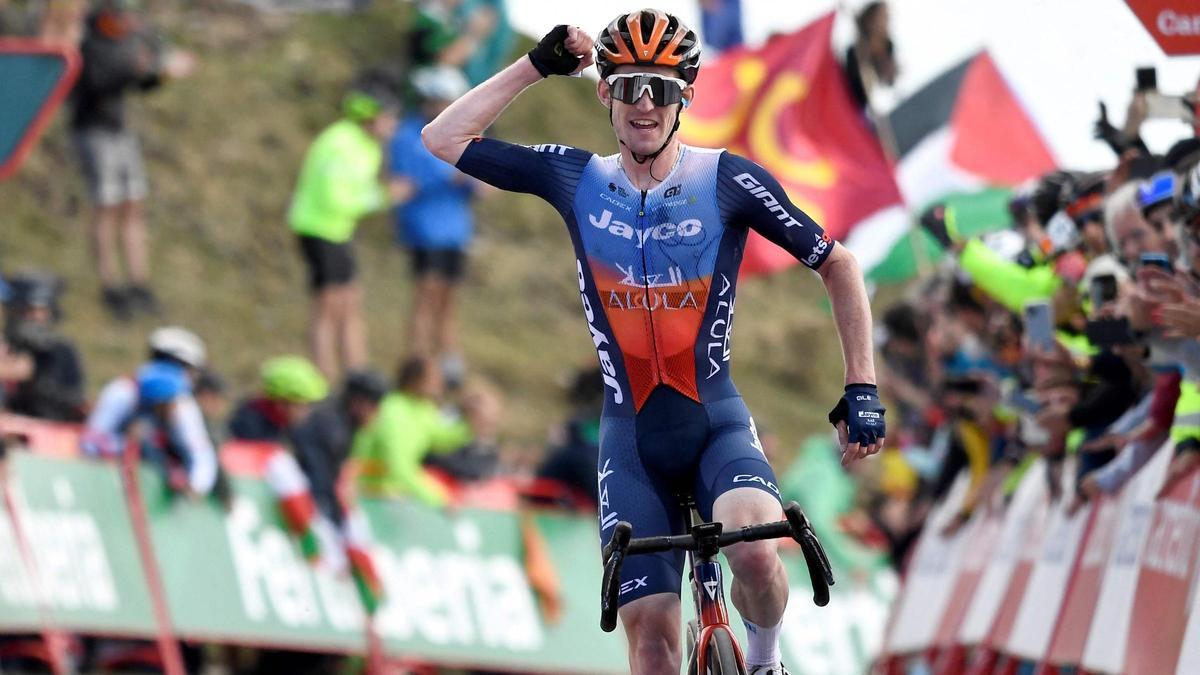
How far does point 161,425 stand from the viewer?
15.1m

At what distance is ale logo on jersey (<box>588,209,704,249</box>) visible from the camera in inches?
320

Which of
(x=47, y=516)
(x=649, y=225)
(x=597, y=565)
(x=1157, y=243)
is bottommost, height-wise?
(x=597, y=565)

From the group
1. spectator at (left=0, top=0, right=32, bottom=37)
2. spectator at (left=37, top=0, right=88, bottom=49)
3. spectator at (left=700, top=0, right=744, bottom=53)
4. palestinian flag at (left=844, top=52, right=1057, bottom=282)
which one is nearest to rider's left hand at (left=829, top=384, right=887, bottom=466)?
palestinian flag at (left=844, top=52, right=1057, bottom=282)

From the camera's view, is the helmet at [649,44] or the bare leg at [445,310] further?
the bare leg at [445,310]

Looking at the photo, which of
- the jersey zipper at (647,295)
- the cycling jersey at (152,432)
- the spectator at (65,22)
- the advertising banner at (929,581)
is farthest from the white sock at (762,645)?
the spectator at (65,22)

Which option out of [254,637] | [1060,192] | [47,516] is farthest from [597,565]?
Result: [1060,192]

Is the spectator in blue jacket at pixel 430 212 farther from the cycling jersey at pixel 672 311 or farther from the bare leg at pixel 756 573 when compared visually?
the bare leg at pixel 756 573

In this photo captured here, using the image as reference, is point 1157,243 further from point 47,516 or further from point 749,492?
point 47,516

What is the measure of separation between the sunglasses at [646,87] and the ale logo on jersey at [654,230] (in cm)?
43

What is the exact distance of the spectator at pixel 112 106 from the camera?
61.6 feet

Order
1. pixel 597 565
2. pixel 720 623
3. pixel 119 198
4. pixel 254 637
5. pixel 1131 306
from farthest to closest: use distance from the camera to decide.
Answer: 1. pixel 119 198
2. pixel 597 565
3. pixel 254 637
4. pixel 1131 306
5. pixel 720 623

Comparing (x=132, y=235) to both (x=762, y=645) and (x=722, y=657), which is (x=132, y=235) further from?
(x=722, y=657)

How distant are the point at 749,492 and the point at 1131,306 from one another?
2636mm

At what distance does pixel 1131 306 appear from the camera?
966 cm
